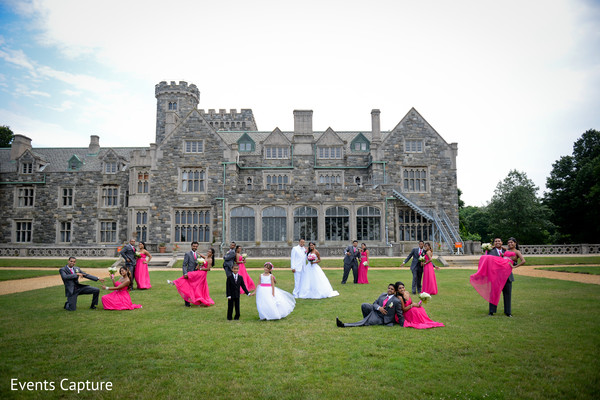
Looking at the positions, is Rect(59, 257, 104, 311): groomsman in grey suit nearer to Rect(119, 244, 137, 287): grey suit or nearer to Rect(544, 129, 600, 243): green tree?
Rect(119, 244, 137, 287): grey suit

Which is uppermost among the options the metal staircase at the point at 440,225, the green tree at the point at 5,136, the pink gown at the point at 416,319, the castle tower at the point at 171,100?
the castle tower at the point at 171,100

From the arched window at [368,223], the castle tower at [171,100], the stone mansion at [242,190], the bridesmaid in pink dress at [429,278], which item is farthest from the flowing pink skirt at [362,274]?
the castle tower at [171,100]

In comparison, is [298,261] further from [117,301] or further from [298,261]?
[117,301]

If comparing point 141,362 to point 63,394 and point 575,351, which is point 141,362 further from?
point 575,351

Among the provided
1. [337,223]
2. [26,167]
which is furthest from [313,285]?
[26,167]

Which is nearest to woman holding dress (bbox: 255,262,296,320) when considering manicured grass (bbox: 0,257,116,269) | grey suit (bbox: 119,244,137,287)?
grey suit (bbox: 119,244,137,287)

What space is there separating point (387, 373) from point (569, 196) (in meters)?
51.1

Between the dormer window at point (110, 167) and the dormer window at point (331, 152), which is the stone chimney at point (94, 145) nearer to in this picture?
the dormer window at point (110, 167)

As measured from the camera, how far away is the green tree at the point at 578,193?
1649 inches

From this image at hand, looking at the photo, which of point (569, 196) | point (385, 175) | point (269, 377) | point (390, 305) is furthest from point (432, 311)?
point (569, 196)

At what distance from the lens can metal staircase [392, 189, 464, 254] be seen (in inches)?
1401

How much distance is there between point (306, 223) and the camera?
35.1 metres

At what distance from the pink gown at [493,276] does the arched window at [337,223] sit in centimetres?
2380

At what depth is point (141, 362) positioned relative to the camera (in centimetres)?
682
